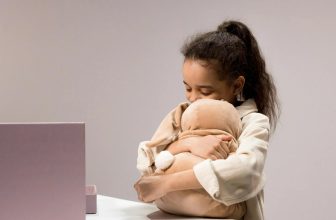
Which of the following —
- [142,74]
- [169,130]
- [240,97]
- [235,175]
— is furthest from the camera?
[142,74]

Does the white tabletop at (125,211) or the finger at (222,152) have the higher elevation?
the finger at (222,152)

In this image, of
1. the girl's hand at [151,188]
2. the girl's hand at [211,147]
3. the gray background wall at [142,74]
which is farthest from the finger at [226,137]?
the gray background wall at [142,74]

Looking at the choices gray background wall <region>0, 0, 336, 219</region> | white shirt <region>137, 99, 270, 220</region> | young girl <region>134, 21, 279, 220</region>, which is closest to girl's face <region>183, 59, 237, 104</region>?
young girl <region>134, 21, 279, 220</region>

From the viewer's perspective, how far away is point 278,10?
5.89ft

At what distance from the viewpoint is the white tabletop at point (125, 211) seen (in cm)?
89

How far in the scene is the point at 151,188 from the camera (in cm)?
86

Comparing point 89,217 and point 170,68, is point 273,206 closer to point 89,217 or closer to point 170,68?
point 170,68

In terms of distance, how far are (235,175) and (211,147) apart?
0.24 feet

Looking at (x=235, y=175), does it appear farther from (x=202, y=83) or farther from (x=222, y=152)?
(x=202, y=83)

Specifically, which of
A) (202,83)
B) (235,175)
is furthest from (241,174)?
(202,83)

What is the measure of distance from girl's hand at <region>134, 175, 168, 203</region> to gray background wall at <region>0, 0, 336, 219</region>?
0.96 metres

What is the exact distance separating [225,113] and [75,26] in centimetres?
105

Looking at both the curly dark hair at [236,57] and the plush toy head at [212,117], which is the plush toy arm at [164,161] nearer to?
the plush toy head at [212,117]

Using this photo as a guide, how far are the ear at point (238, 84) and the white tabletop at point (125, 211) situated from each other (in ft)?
0.89
